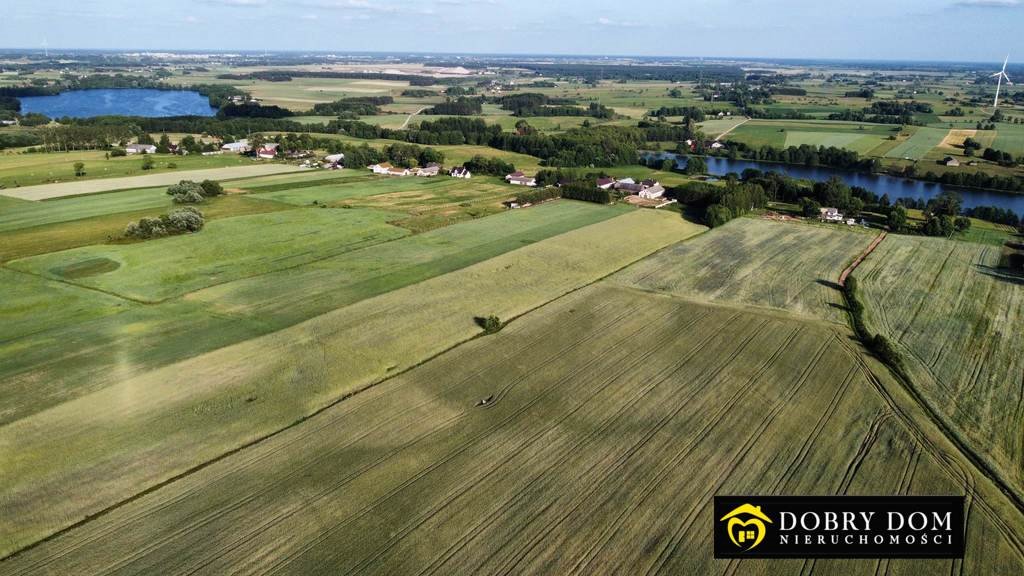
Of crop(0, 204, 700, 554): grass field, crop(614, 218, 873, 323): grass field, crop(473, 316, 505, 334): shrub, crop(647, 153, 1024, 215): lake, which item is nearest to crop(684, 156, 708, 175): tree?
crop(647, 153, 1024, 215): lake

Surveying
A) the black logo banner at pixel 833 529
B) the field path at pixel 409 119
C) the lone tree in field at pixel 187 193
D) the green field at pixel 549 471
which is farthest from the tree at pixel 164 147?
the black logo banner at pixel 833 529

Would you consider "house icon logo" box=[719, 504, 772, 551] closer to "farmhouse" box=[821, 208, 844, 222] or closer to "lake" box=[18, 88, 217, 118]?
"farmhouse" box=[821, 208, 844, 222]

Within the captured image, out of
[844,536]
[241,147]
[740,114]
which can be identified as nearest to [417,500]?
[844,536]

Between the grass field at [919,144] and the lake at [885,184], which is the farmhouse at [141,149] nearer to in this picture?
the lake at [885,184]

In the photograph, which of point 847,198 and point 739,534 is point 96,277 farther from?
point 847,198

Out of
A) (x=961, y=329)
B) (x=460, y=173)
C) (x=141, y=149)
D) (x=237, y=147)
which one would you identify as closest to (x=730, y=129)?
(x=460, y=173)

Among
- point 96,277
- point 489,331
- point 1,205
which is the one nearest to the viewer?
point 489,331
